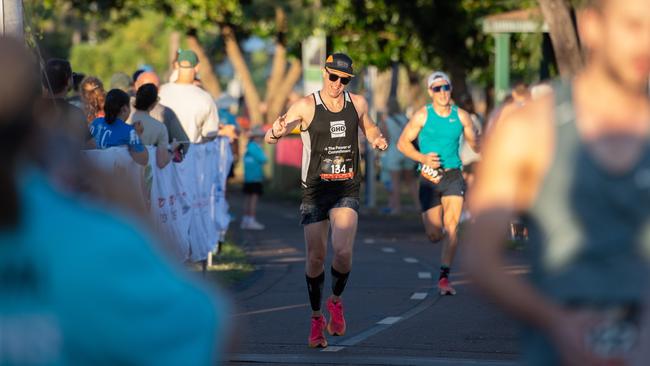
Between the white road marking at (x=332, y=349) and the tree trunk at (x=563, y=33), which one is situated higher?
the tree trunk at (x=563, y=33)

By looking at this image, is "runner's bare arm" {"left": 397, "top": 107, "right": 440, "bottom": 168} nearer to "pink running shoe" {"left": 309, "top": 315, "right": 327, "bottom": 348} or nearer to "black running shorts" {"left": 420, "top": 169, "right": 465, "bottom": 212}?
"black running shorts" {"left": 420, "top": 169, "right": 465, "bottom": 212}

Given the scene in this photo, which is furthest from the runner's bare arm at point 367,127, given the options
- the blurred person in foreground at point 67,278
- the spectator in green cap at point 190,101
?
the blurred person in foreground at point 67,278

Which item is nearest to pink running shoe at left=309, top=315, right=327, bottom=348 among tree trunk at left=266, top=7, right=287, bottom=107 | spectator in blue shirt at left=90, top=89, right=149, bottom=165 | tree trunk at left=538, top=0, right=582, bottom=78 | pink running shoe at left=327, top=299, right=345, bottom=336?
pink running shoe at left=327, top=299, right=345, bottom=336

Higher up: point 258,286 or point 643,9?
point 643,9

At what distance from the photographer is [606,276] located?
10.8 feet

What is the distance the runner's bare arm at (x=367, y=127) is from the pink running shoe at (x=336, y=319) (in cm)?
115

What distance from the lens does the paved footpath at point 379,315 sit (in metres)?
8.84

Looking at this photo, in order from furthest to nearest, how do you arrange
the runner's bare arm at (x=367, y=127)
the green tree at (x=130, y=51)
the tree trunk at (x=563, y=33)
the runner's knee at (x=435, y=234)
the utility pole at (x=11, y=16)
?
the green tree at (x=130, y=51), the tree trunk at (x=563, y=33), the runner's knee at (x=435, y=234), the runner's bare arm at (x=367, y=127), the utility pole at (x=11, y=16)

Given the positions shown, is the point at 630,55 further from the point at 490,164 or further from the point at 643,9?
the point at 490,164

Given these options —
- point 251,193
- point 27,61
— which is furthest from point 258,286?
point 27,61

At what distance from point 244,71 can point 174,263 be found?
31571 millimetres

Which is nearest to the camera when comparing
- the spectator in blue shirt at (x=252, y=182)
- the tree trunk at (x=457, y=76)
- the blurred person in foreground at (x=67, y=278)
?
the blurred person in foreground at (x=67, y=278)

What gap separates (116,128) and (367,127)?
186cm

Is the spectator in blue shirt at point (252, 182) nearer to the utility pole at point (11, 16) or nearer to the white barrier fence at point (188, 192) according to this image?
the white barrier fence at point (188, 192)
